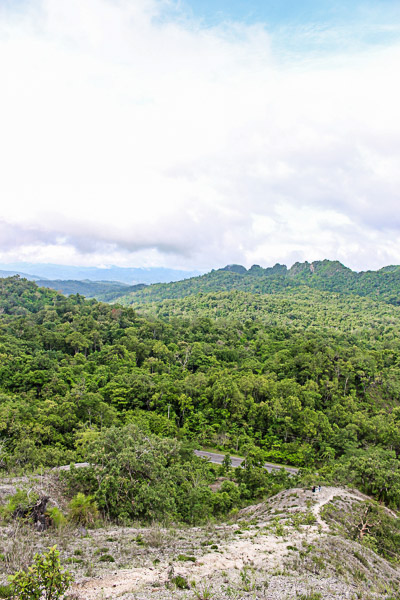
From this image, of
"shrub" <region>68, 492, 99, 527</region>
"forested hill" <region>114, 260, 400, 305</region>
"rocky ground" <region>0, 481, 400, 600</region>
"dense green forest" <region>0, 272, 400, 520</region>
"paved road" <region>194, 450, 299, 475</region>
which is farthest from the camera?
"forested hill" <region>114, 260, 400, 305</region>

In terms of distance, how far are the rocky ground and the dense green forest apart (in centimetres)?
569

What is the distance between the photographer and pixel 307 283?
16962cm

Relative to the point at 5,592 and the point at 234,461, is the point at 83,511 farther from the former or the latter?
the point at 234,461

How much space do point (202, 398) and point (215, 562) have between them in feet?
92.9

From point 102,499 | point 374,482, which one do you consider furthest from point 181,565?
point 374,482

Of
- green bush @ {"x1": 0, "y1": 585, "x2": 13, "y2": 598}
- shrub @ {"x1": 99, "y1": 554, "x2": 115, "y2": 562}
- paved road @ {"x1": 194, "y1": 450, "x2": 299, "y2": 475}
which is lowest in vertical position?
paved road @ {"x1": 194, "y1": 450, "x2": 299, "y2": 475}

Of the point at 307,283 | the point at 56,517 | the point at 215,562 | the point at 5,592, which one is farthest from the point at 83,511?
the point at 307,283

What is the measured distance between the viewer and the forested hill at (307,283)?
479ft

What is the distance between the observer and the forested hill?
Result: 5743 inches

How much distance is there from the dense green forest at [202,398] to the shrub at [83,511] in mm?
2234

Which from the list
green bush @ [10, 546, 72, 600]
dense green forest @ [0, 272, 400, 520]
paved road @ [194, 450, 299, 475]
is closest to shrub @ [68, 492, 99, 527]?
dense green forest @ [0, 272, 400, 520]

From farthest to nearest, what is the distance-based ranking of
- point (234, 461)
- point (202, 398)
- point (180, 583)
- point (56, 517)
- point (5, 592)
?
point (202, 398)
point (234, 461)
point (56, 517)
point (180, 583)
point (5, 592)

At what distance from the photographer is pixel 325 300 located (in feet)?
414

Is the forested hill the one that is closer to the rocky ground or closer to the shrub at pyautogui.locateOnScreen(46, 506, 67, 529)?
the rocky ground
